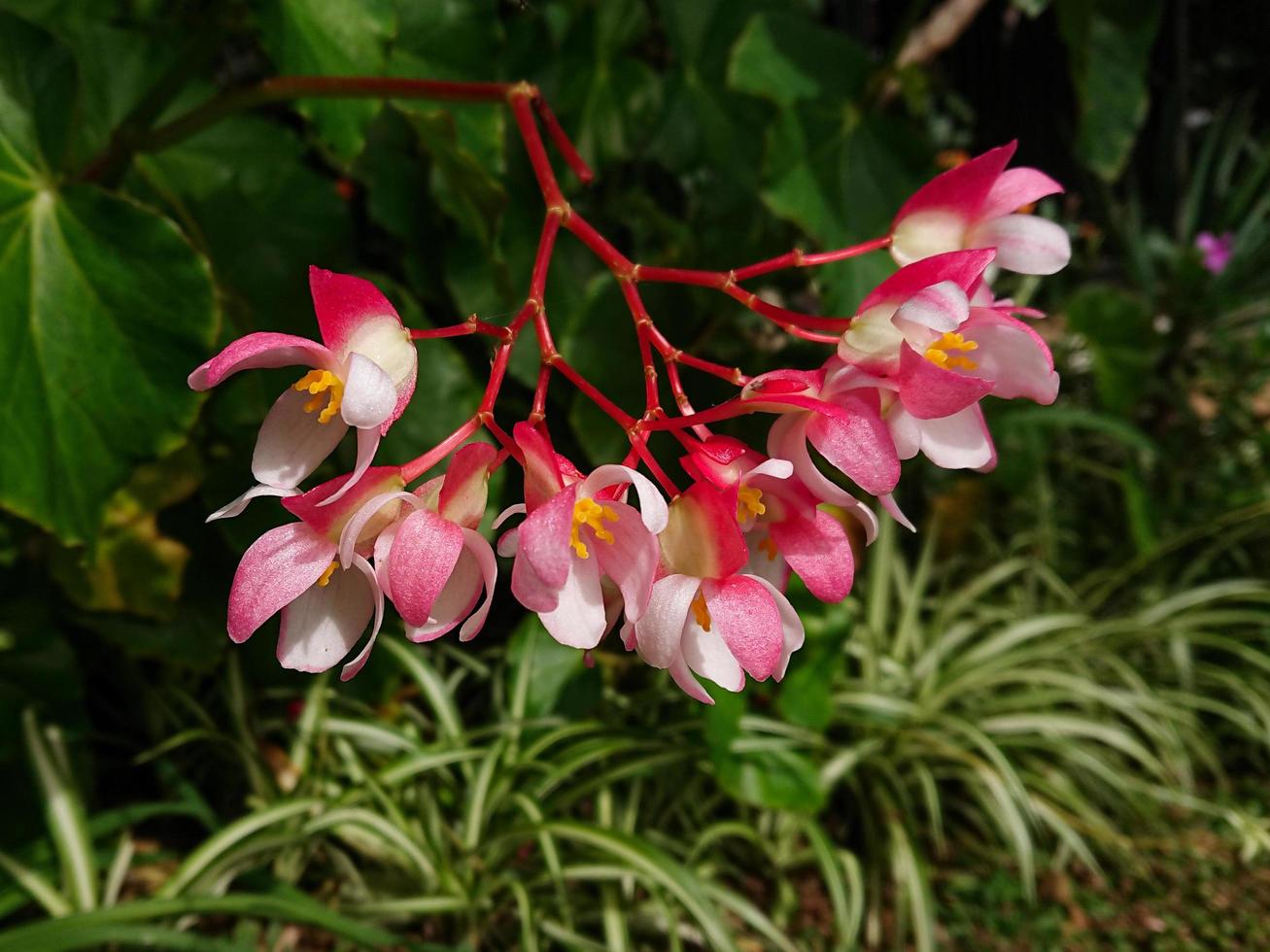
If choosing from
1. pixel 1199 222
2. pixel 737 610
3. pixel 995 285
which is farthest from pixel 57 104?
pixel 1199 222

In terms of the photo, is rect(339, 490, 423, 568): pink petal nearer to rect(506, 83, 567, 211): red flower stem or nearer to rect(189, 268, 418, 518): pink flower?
rect(189, 268, 418, 518): pink flower

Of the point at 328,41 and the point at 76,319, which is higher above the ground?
the point at 328,41

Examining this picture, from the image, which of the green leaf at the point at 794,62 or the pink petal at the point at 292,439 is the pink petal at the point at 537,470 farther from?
the green leaf at the point at 794,62

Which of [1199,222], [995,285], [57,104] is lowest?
[1199,222]

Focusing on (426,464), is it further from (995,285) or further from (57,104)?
(995,285)

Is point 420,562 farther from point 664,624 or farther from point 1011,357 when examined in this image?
point 1011,357

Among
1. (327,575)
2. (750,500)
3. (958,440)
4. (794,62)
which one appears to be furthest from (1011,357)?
(794,62)
